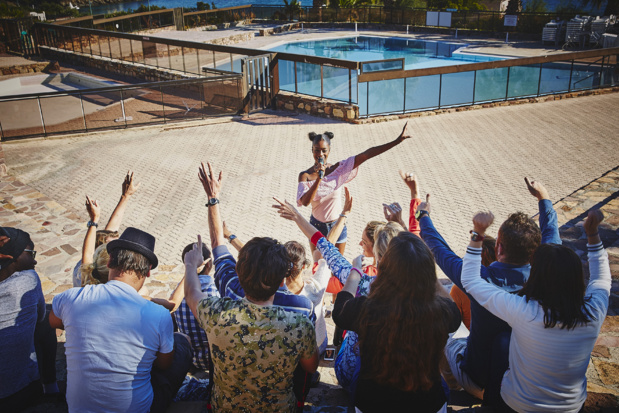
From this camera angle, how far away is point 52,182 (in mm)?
9844

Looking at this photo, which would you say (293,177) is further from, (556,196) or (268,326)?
(268,326)

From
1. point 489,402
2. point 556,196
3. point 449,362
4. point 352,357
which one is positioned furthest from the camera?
point 556,196

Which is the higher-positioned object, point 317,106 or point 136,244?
point 136,244

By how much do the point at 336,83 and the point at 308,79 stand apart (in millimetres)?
977

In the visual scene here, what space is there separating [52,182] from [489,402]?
9.34m

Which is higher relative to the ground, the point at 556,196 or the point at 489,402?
the point at 489,402

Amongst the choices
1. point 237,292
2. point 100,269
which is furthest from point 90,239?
point 237,292

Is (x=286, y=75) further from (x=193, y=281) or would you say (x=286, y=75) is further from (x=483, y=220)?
(x=193, y=281)

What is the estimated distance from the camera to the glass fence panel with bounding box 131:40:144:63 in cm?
2100

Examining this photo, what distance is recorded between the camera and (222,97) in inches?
582

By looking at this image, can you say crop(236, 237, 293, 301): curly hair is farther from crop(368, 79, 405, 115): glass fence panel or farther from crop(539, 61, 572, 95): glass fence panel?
crop(539, 61, 572, 95): glass fence panel

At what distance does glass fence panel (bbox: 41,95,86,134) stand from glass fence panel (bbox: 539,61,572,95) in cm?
1370

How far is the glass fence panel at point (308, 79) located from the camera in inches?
569

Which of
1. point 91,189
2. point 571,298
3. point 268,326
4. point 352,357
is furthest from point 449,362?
point 91,189
